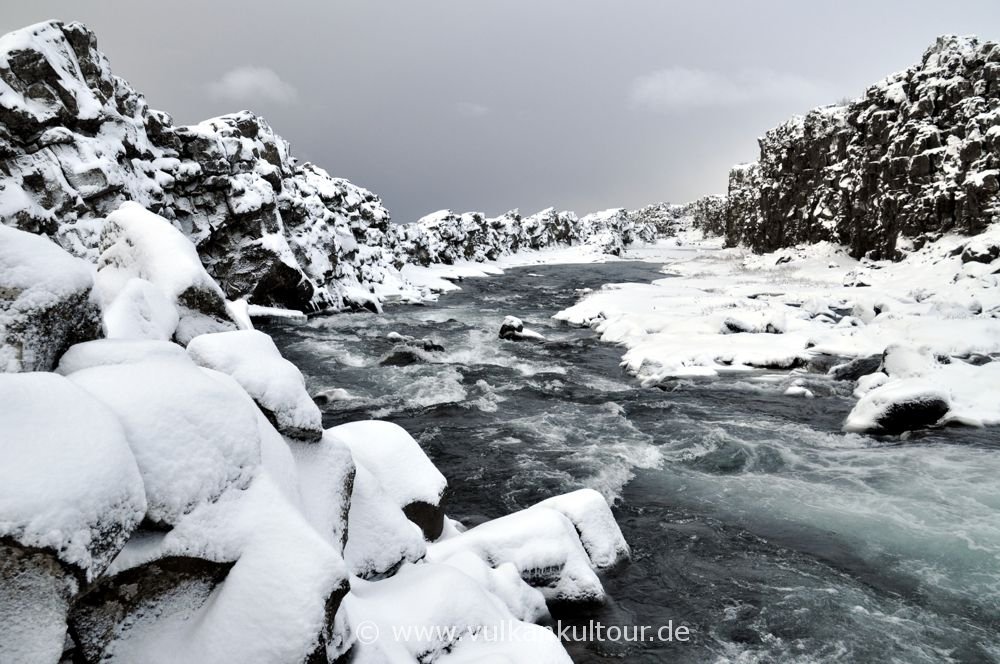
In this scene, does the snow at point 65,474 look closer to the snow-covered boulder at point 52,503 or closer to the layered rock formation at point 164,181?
the snow-covered boulder at point 52,503

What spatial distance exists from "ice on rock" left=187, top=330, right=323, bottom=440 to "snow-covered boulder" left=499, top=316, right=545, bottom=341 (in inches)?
899

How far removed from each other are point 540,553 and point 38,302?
611cm

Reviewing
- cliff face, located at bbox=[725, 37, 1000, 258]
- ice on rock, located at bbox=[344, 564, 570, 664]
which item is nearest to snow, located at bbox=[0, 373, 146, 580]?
ice on rock, located at bbox=[344, 564, 570, 664]

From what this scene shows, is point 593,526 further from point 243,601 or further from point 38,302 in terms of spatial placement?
point 38,302

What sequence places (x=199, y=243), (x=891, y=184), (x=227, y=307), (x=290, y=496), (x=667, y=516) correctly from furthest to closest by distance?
(x=891, y=184)
(x=199, y=243)
(x=667, y=516)
(x=227, y=307)
(x=290, y=496)

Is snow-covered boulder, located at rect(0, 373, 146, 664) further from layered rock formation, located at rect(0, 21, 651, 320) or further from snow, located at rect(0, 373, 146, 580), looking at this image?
layered rock formation, located at rect(0, 21, 651, 320)

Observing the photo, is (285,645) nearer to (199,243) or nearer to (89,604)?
(89,604)

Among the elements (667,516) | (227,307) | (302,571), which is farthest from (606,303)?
(302,571)

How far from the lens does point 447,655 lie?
5121 mm

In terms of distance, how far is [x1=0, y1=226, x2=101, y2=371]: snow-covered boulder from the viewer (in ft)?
14.0

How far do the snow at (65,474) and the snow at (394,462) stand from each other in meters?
3.69

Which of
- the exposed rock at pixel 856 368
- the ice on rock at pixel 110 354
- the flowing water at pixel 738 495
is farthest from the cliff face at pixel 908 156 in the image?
the ice on rock at pixel 110 354

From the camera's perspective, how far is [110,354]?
4781mm

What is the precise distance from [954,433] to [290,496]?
15.4 metres
